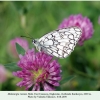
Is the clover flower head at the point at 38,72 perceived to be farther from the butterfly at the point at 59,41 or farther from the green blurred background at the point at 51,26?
the green blurred background at the point at 51,26

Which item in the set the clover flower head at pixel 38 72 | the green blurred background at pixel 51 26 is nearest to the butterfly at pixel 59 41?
the clover flower head at pixel 38 72

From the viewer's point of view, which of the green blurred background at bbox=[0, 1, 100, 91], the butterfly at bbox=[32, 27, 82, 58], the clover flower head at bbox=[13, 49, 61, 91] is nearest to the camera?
the clover flower head at bbox=[13, 49, 61, 91]

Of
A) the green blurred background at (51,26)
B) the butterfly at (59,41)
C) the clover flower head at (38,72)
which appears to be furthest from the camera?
the green blurred background at (51,26)

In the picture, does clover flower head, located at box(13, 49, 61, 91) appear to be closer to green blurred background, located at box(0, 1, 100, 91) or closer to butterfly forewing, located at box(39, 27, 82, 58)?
butterfly forewing, located at box(39, 27, 82, 58)

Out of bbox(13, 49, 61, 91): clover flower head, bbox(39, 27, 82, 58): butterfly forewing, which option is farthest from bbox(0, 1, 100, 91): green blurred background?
bbox(13, 49, 61, 91): clover flower head

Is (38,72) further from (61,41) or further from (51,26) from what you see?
(51,26)

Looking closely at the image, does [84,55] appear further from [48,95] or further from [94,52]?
Answer: [48,95]
